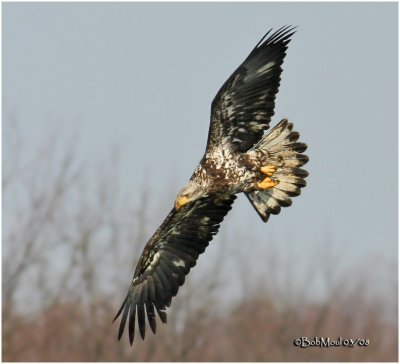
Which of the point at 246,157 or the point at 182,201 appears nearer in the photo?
the point at 182,201

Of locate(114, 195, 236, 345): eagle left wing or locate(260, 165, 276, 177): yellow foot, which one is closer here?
locate(260, 165, 276, 177): yellow foot

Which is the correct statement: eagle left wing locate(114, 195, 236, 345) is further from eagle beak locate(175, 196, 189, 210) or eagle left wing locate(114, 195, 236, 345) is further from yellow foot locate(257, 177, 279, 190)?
eagle beak locate(175, 196, 189, 210)

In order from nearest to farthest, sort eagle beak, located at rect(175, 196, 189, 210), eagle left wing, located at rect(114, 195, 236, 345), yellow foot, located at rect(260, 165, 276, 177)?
eagle beak, located at rect(175, 196, 189, 210)
yellow foot, located at rect(260, 165, 276, 177)
eagle left wing, located at rect(114, 195, 236, 345)

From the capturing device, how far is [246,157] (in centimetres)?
1480

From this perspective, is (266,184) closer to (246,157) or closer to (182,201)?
(246,157)

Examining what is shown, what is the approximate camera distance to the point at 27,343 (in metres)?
34.6

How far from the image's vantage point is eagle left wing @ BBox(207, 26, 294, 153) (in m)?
14.6

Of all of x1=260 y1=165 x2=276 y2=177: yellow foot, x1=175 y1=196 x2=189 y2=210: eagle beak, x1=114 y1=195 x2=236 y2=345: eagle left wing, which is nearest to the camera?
x1=175 y1=196 x2=189 y2=210: eagle beak

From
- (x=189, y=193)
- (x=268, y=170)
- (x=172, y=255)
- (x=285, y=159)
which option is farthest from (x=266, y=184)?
(x=172, y=255)

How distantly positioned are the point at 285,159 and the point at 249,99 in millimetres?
786

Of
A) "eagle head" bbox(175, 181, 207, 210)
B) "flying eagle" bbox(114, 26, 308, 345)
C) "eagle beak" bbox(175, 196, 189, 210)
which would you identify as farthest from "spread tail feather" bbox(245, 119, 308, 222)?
"eagle beak" bbox(175, 196, 189, 210)

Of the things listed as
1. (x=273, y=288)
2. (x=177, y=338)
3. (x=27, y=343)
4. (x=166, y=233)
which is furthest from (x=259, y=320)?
(x=166, y=233)

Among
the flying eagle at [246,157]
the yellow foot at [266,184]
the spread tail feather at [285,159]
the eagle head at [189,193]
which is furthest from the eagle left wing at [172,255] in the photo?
the eagle head at [189,193]

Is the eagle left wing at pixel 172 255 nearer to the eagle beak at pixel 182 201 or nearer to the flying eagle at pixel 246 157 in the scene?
the flying eagle at pixel 246 157
